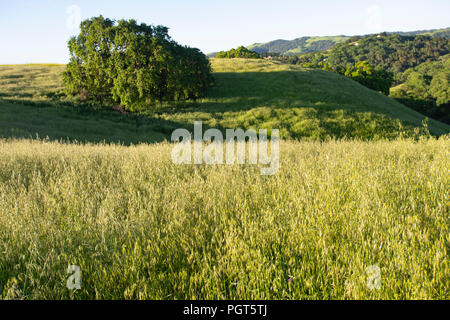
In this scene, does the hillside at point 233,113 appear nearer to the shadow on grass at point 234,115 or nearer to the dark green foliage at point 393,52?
the shadow on grass at point 234,115

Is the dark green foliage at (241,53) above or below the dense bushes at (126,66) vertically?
above

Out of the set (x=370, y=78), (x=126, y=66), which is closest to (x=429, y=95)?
(x=370, y=78)

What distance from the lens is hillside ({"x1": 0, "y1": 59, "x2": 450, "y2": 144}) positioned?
65.4 ft

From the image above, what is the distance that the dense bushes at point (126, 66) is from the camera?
25.8 m

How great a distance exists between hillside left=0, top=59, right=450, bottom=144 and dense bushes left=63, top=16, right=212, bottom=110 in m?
1.91

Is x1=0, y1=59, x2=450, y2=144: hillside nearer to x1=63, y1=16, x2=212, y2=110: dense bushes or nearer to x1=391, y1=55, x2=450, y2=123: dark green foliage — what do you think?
x1=63, y1=16, x2=212, y2=110: dense bushes

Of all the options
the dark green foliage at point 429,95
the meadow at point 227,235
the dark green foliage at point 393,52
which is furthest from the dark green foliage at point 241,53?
the dark green foliage at point 393,52

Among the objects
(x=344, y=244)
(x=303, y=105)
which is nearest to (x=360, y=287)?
(x=344, y=244)

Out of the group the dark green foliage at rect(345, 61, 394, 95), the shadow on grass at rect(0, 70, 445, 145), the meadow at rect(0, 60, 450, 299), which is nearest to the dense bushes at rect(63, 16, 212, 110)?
the shadow on grass at rect(0, 70, 445, 145)

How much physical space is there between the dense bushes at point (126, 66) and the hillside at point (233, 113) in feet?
6.26

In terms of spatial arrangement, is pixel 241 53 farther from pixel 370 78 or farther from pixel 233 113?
pixel 233 113

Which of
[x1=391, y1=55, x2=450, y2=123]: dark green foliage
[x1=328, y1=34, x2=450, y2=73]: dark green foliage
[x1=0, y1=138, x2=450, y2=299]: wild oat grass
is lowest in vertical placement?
[x1=0, y1=138, x2=450, y2=299]: wild oat grass
